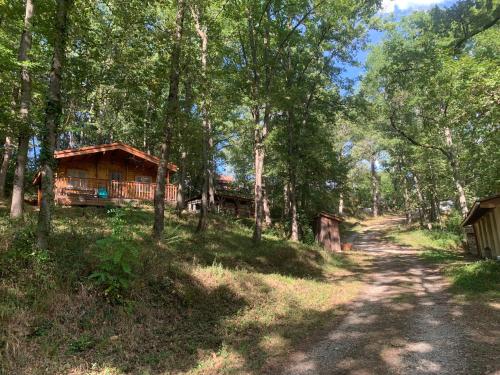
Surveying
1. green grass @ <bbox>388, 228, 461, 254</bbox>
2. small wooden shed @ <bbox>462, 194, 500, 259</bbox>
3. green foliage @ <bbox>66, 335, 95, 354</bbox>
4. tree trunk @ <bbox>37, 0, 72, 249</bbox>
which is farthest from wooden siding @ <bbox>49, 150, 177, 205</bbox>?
green grass @ <bbox>388, 228, 461, 254</bbox>

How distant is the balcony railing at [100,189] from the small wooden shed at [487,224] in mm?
20338

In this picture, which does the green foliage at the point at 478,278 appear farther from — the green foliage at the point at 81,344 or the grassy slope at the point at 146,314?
the green foliage at the point at 81,344

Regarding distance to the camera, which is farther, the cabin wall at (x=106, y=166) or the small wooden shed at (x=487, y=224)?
the cabin wall at (x=106, y=166)

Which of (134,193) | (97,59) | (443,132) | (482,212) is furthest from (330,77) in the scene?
(97,59)

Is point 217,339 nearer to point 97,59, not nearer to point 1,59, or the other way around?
point 97,59

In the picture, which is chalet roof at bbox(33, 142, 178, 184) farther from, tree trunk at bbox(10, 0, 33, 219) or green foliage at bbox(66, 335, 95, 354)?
green foliage at bbox(66, 335, 95, 354)

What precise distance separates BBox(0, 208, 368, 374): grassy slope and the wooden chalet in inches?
464

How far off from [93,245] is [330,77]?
23.0 metres

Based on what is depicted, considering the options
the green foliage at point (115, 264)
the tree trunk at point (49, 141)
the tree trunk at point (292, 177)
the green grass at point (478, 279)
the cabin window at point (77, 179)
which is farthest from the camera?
the tree trunk at point (292, 177)

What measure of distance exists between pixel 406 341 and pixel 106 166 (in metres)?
24.8

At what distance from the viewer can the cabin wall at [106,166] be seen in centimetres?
2563

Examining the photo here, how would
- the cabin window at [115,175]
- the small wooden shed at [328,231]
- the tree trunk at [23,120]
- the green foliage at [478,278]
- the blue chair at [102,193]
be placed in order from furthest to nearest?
the small wooden shed at [328,231]
the cabin window at [115,175]
the blue chair at [102,193]
the tree trunk at [23,120]
the green foliage at [478,278]

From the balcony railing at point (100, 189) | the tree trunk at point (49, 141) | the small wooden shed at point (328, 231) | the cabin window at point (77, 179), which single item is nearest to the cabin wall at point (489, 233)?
the small wooden shed at point (328, 231)

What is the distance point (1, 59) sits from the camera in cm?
1252
